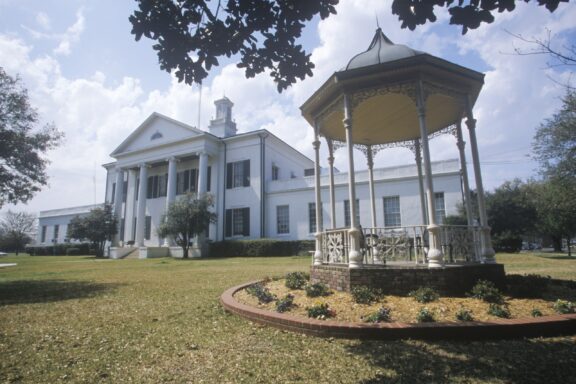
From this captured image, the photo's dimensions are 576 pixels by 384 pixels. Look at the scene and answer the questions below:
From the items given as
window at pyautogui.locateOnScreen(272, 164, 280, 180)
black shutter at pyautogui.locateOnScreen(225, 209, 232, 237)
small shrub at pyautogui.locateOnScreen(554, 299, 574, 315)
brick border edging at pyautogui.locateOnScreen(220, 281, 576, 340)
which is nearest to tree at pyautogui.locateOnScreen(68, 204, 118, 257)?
black shutter at pyautogui.locateOnScreen(225, 209, 232, 237)

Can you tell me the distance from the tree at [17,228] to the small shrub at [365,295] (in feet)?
247

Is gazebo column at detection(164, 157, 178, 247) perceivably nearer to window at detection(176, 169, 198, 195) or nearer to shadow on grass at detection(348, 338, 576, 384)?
window at detection(176, 169, 198, 195)

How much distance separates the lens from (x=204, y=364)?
3580 millimetres

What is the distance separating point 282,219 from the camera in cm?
2631

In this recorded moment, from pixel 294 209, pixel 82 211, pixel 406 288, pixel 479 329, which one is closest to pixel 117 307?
pixel 406 288

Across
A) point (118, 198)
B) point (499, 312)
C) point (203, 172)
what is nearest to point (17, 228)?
point (118, 198)

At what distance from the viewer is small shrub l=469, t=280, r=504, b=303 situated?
529 centimetres

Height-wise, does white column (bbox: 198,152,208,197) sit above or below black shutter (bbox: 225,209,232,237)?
above

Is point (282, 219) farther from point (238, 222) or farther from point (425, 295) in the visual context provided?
point (425, 295)

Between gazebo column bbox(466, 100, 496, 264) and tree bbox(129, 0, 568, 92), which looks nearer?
tree bbox(129, 0, 568, 92)

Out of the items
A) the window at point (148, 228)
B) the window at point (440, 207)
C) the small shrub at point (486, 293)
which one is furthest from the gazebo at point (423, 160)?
the window at point (148, 228)

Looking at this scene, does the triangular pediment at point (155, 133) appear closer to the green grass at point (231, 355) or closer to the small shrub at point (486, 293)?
the green grass at point (231, 355)

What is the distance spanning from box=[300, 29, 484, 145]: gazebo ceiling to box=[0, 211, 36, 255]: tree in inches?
2911

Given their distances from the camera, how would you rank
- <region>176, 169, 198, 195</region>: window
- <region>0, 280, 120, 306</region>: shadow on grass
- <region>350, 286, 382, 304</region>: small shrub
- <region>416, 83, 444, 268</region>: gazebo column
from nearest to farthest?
<region>350, 286, 382, 304</region>: small shrub, <region>416, 83, 444, 268</region>: gazebo column, <region>0, 280, 120, 306</region>: shadow on grass, <region>176, 169, 198, 195</region>: window
